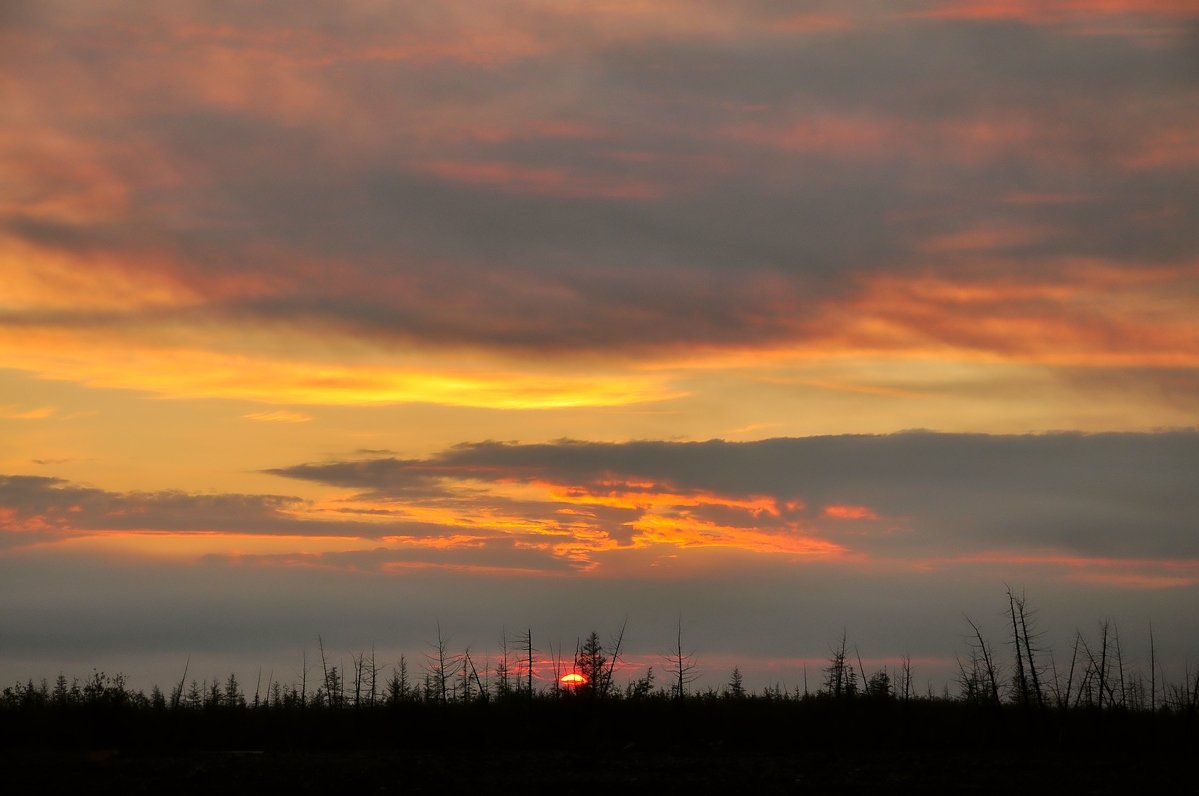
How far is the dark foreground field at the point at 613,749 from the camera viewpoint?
108 feet

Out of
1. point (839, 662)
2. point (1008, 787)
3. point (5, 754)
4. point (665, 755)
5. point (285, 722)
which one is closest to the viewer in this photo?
point (1008, 787)

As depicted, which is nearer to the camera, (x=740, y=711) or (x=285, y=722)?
(x=285, y=722)

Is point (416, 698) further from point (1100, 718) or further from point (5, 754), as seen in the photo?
point (1100, 718)

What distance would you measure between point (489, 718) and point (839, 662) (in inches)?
1033

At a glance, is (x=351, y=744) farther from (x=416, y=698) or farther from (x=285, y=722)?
(x=416, y=698)

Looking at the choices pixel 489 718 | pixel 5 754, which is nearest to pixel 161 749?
pixel 5 754

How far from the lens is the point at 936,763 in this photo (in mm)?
37656

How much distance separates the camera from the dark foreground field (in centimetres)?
3297

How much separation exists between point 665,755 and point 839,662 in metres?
29.5

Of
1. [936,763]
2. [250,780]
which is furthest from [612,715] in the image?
[250,780]

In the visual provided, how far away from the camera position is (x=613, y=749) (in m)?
44.4

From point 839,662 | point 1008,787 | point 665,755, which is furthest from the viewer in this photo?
point 839,662

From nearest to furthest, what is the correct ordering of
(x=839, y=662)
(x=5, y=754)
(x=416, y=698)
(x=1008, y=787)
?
(x=1008, y=787), (x=5, y=754), (x=416, y=698), (x=839, y=662)

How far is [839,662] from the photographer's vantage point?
68.0 metres
